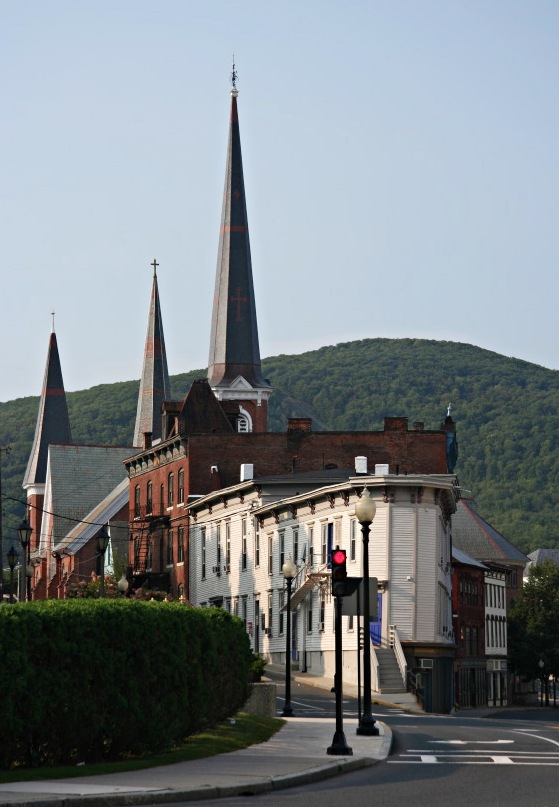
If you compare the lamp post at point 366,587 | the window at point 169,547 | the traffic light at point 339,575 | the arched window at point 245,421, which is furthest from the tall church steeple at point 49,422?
the traffic light at point 339,575

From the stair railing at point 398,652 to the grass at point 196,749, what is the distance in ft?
108

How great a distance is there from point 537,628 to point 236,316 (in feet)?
115

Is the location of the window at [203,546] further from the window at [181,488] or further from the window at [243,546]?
the window at [243,546]

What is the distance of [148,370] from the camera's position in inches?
5728

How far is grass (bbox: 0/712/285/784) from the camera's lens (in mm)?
20703

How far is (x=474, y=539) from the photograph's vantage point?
124 meters

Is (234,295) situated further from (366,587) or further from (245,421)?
(366,587)

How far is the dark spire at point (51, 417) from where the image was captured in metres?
142

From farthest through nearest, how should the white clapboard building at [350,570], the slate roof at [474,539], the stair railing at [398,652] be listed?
1. the slate roof at [474,539]
2. the white clapboard building at [350,570]
3. the stair railing at [398,652]

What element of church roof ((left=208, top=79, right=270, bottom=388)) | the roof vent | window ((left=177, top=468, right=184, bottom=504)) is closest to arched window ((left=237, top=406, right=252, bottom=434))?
church roof ((left=208, top=79, right=270, bottom=388))

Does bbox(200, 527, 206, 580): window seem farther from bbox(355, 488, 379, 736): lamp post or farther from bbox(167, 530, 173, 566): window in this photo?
bbox(355, 488, 379, 736): lamp post

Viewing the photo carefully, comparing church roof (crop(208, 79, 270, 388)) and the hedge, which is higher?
church roof (crop(208, 79, 270, 388))

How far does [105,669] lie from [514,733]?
15.2 metres

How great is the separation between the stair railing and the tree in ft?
148
